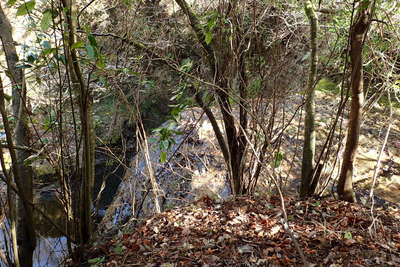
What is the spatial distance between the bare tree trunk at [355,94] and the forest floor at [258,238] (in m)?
0.21

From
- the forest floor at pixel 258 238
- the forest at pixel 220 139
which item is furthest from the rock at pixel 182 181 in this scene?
the forest floor at pixel 258 238

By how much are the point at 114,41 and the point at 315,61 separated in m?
2.58

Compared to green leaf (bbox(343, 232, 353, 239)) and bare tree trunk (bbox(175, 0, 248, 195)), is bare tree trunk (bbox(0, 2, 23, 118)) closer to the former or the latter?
bare tree trunk (bbox(175, 0, 248, 195))

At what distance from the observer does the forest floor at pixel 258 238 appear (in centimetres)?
228

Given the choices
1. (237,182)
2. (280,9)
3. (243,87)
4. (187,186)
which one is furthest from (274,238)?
(280,9)

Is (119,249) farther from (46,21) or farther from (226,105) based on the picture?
(46,21)

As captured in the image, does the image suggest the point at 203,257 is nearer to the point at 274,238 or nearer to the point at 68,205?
the point at 274,238

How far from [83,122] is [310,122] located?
220 centimetres

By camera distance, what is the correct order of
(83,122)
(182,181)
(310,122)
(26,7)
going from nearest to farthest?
(26,7) < (83,122) < (310,122) < (182,181)

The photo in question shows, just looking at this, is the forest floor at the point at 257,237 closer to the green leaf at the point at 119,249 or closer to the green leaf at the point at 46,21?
the green leaf at the point at 119,249

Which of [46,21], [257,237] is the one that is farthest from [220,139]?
[46,21]

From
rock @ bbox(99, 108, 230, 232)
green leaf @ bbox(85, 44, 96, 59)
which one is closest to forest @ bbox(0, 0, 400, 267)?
green leaf @ bbox(85, 44, 96, 59)

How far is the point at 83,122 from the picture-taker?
7.91ft

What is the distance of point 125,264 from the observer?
2.44 meters
